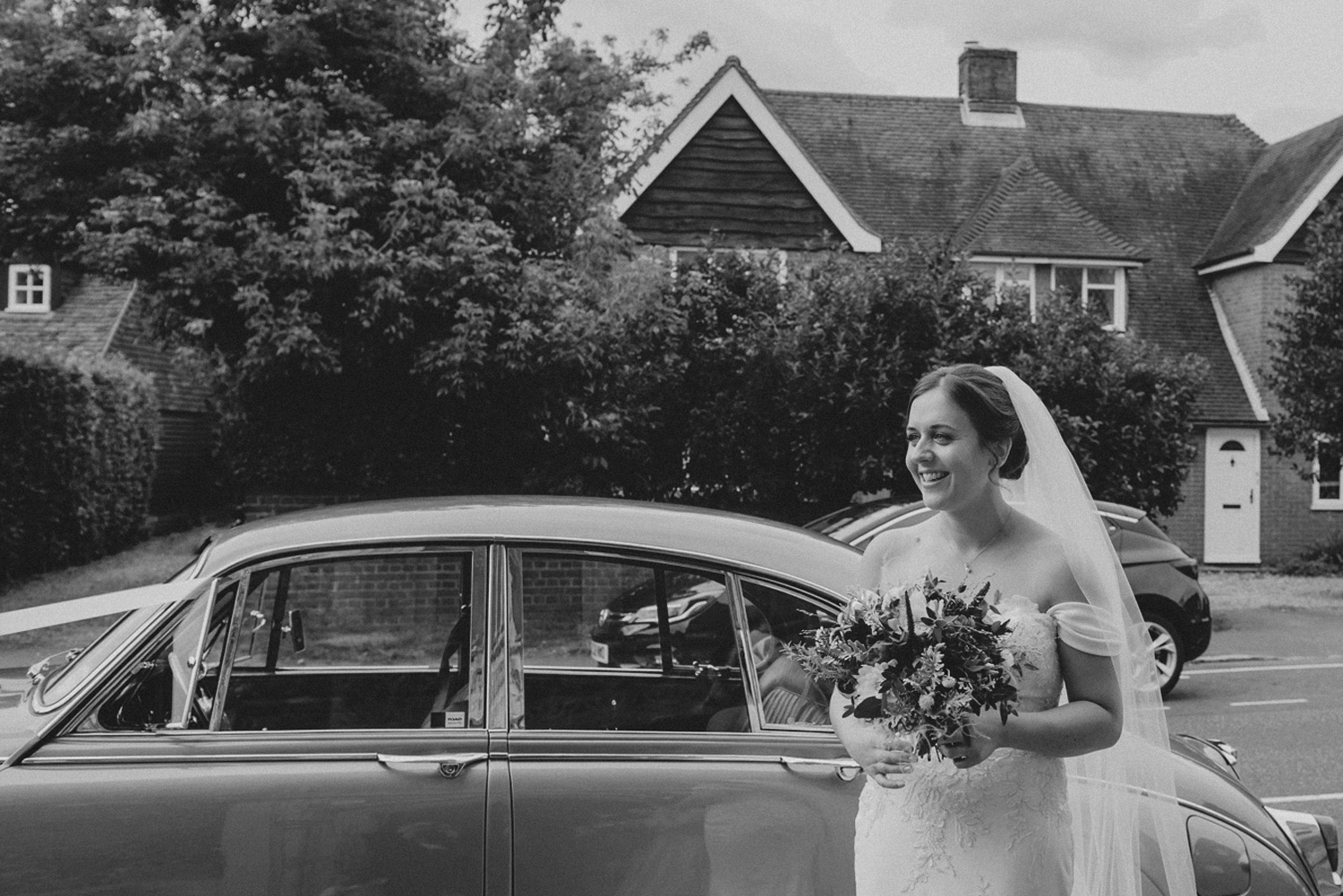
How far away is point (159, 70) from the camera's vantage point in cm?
1339

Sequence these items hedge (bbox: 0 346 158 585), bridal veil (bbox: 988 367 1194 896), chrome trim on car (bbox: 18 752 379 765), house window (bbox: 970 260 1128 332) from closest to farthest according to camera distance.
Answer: bridal veil (bbox: 988 367 1194 896) → chrome trim on car (bbox: 18 752 379 765) → hedge (bbox: 0 346 158 585) → house window (bbox: 970 260 1128 332)

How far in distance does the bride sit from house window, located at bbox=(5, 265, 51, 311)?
2835cm

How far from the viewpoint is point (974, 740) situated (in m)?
2.62

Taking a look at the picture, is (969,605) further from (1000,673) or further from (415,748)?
(415,748)

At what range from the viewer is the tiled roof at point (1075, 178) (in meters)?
24.4

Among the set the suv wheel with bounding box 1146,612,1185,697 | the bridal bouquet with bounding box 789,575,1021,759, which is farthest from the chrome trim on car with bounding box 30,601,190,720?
the suv wheel with bounding box 1146,612,1185,697

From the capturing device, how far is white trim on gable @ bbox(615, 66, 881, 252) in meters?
21.0

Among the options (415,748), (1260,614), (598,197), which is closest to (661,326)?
(598,197)

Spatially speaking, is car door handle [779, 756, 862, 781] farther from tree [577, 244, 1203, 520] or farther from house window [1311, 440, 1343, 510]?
house window [1311, 440, 1343, 510]

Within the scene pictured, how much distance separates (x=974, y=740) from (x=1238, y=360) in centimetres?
2523

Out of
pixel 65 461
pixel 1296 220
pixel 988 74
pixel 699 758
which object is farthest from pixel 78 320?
pixel 699 758

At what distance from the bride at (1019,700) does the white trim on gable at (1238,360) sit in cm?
2375

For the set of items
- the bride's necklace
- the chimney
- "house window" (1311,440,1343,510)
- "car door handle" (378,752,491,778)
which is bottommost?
"house window" (1311,440,1343,510)

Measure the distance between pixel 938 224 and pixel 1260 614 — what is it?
34.4 ft
